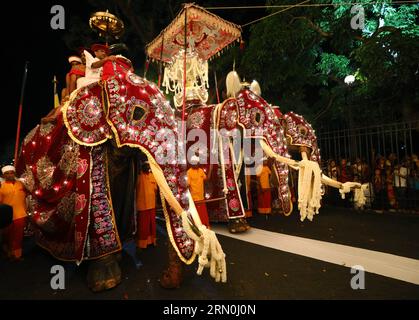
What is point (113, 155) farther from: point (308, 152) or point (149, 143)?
point (308, 152)

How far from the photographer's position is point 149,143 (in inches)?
108

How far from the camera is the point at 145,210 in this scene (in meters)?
4.90

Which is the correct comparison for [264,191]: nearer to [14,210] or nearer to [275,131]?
[275,131]

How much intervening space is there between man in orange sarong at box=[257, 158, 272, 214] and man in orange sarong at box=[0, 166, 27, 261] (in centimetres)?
496

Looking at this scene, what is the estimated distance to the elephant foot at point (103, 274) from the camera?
300 centimetres

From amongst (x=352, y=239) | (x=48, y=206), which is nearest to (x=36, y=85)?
(x=48, y=206)

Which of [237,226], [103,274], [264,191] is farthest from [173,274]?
[264,191]

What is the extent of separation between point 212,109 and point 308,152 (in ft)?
6.22

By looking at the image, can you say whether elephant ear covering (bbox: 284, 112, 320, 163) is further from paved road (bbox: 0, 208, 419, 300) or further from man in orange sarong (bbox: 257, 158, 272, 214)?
man in orange sarong (bbox: 257, 158, 272, 214)

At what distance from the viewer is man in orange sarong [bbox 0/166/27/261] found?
429cm

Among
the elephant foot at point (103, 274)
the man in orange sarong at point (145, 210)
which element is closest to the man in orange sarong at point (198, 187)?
the man in orange sarong at point (145, 210)

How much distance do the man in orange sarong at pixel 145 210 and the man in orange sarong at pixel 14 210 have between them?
5.38 feet

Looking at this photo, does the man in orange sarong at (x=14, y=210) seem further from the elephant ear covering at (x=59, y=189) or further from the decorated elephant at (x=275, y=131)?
the decorated elephant at (x=275, y=131)

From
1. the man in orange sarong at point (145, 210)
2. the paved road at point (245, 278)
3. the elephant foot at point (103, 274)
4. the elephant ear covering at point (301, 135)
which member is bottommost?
the paved road at point (245, 278)
